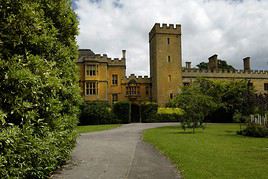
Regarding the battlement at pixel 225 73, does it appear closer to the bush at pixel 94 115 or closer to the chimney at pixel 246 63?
the chimney at pixel 246 63

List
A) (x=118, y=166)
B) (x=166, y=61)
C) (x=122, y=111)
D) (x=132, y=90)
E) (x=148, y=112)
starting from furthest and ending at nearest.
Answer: (x=166, y=61) → (x=132, y=90) → (x=148, y=112) → (x=122, y=111) → (x=118, y=166)

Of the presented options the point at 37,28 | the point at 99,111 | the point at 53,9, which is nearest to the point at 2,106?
the point at 37,28

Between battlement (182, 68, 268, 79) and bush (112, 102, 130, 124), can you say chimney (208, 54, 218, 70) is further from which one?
bush (112, 102, 130, 124)

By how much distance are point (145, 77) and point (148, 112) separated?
1041 cm

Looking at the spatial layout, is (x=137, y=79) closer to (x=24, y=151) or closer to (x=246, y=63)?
(x=246, y=63)

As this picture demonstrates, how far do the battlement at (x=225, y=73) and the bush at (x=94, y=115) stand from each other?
18682 millimetres

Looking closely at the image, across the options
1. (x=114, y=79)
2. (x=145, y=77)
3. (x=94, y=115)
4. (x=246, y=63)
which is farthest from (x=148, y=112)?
(x=246, y=63)

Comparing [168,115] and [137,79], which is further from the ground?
[137,79]

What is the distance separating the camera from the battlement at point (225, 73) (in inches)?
2128

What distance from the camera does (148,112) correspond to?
44219 millimetres

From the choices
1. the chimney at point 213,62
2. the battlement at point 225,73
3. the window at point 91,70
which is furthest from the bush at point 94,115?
the chimney at point 213,62

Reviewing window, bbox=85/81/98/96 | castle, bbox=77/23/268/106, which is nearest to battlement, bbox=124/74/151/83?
castle, bbox=77/23/268/106

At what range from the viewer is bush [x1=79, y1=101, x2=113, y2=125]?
39.9 m

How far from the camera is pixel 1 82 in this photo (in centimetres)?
534
